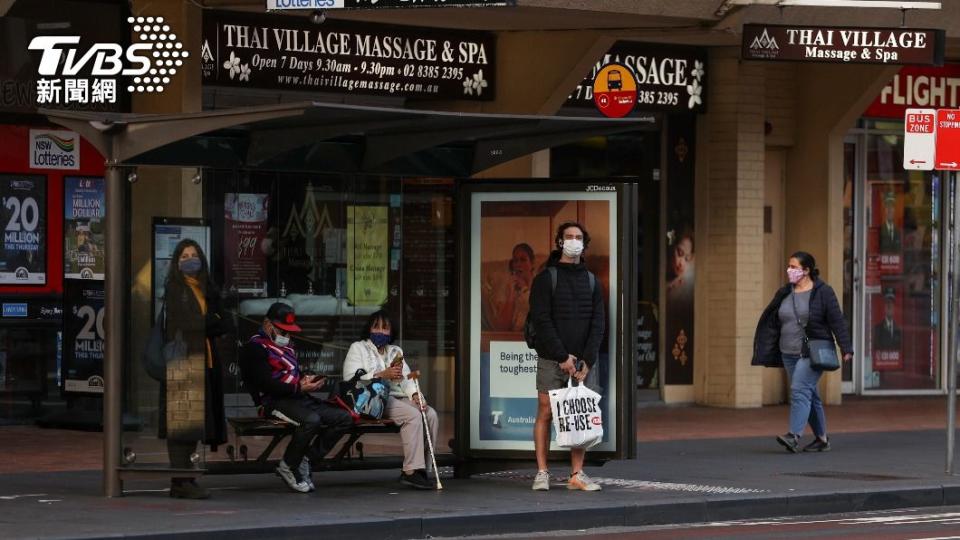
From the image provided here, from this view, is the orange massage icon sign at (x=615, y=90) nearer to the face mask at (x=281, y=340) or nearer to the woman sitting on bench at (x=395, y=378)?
the woman sitting on bench at (x=395, y=378)

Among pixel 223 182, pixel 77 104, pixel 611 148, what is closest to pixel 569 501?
pixel 223 182

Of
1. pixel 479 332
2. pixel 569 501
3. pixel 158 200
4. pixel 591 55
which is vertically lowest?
pixel 569 501

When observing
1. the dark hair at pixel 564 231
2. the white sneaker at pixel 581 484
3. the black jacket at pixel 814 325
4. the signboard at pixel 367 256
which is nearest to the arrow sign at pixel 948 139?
the black jacket at pixel 814 325

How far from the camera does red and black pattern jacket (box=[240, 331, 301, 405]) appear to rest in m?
12.5

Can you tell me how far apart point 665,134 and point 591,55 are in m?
2.65

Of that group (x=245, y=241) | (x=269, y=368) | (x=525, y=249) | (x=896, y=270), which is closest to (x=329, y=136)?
(x=245, y=241)

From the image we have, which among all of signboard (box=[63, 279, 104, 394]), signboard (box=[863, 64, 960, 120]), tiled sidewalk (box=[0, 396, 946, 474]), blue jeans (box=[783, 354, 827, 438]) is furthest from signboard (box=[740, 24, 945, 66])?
signboard (box=[63, 279, 104, 394])

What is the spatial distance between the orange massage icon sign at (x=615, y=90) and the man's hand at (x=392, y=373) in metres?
5.85

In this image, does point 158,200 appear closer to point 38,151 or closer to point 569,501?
point 569,501

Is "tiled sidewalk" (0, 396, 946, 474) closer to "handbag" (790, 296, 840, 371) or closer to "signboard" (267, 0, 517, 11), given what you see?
"handbag" (790, 296, 840, 371)

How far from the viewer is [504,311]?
45.1 ft

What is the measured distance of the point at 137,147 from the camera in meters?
12.0

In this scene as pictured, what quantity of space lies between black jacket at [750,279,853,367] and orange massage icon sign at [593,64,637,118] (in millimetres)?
2582

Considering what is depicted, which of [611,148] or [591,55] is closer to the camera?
[591,55]
